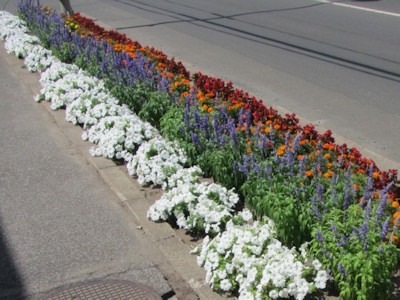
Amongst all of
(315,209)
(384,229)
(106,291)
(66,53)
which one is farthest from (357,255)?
(66,53)

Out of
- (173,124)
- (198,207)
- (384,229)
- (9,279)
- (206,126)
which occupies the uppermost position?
(384,229)

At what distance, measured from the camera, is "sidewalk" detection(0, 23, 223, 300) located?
4367 millimetres

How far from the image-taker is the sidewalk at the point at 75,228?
172 inches

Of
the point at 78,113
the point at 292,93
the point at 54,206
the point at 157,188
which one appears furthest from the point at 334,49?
the point at 54,206

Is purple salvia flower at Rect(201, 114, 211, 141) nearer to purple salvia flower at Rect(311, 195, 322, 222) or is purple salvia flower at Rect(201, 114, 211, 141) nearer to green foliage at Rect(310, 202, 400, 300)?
purple salvia flower at Rect(311, 195, 322, 222)

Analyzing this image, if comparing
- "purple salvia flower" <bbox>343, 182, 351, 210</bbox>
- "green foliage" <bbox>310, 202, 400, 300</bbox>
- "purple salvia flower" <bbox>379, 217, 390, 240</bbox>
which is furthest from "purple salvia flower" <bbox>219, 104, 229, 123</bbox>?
"purple salvia flower" <bbox>379, 217, 390, 240</bbox>

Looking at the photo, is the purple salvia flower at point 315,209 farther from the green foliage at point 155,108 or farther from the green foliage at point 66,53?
the green foliage at point 66,53

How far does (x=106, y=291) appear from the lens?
13.8 feet

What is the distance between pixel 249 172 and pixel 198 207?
0.55 meters

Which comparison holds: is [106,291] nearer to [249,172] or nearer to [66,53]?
[249,172]

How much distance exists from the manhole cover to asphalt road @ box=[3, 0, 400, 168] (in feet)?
9.87

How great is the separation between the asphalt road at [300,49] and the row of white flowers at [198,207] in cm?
208

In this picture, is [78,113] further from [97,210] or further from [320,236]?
[320,236]

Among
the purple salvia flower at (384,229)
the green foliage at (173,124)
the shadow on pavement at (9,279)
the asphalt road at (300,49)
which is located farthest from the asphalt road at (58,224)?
the asphalt road at (300,49)
